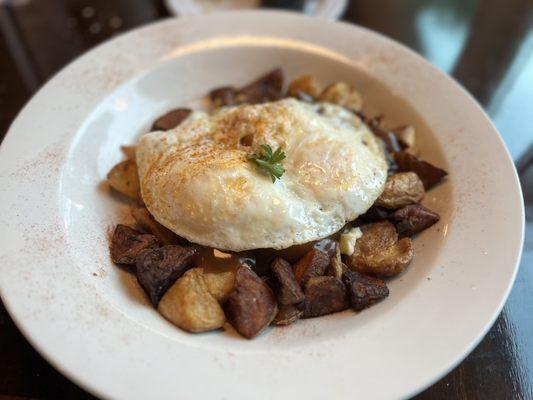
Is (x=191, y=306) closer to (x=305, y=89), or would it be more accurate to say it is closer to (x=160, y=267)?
(x=160, y=267)

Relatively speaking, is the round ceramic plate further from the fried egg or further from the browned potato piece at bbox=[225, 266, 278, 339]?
the fried egg

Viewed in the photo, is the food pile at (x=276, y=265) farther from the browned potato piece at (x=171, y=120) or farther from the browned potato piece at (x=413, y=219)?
the browned potato piece at (x=171, y=120)

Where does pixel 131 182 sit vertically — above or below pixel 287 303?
above

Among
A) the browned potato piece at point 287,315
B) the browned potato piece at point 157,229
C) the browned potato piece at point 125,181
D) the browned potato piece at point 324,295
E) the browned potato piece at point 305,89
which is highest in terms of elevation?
the browned potato piece at point 305,89

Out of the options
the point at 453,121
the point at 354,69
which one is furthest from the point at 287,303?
the point at 354,69

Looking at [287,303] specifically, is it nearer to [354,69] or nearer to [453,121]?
[453,121]

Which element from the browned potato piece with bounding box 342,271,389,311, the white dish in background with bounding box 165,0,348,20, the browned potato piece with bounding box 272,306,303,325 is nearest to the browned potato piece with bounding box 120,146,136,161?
the browned potato piece with bounding box 272,306,303,325

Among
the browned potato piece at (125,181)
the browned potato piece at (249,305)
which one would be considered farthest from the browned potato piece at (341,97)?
the browned potato piece at (249,305)
